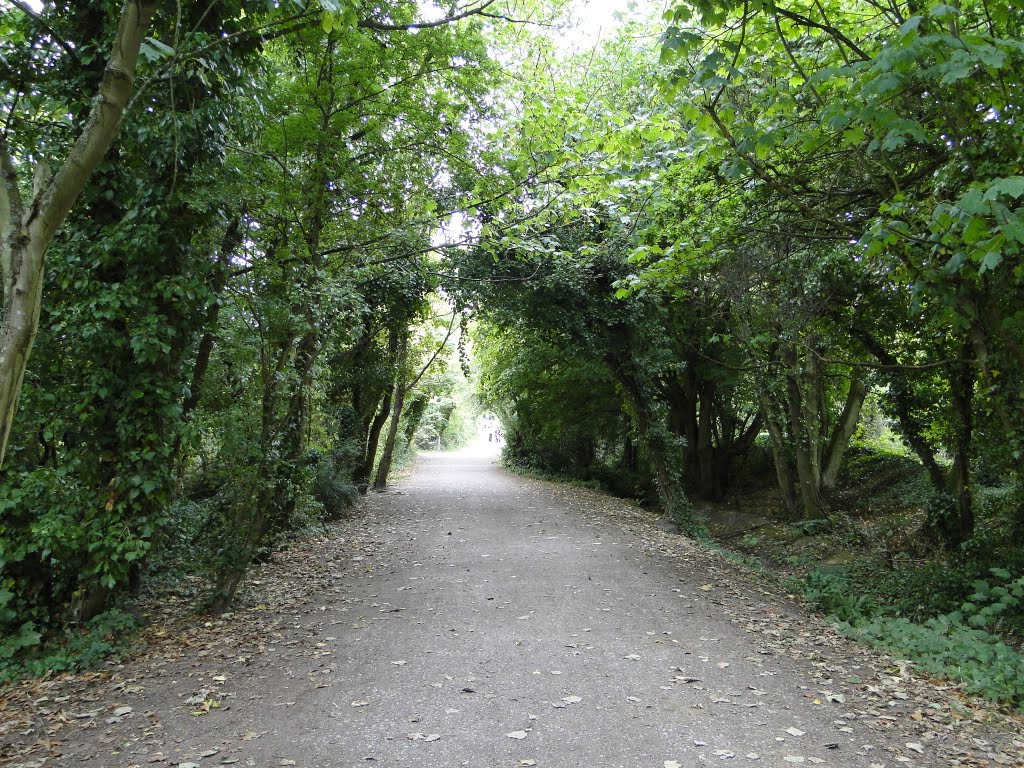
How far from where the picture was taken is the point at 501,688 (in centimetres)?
483

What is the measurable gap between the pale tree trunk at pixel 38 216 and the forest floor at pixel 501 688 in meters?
2.53

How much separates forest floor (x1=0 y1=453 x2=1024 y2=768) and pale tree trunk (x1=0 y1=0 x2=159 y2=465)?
253 centimetres

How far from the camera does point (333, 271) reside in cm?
980

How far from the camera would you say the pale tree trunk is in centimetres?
287

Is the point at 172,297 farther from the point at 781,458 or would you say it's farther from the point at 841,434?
the point at 841,434

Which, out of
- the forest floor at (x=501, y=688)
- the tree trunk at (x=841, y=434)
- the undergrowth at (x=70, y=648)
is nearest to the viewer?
the forest floor at (x=501, y=688)

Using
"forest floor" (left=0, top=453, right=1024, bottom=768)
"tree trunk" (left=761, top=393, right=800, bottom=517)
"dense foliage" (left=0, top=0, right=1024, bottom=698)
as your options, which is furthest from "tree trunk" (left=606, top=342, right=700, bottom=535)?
→ "forest floor" (left=0, top=453, right=1024, bottom=768)

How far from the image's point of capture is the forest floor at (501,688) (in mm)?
3936

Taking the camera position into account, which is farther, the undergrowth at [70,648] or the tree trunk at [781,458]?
the tree trunk at [781,458]

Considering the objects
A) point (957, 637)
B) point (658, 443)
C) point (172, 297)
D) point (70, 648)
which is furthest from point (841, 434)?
point (70, 648)

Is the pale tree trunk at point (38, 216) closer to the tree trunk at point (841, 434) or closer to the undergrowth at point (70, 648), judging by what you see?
the undergrowth at point (70, 648)

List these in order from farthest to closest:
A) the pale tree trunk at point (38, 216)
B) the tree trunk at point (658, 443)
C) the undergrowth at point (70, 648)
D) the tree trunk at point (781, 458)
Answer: the tree trunk at point (781, 458), the tree trunk at point (658, 443), the undergrowth at point (70, 648), the pale tree trunk at point (38, 216)

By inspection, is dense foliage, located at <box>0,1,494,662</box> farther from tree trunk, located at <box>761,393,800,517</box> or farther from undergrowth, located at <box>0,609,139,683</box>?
tree trunk, located at <box>761,393,800,517</box>

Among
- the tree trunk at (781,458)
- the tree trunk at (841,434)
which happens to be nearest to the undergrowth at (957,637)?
the tree trunk at (781,458)
